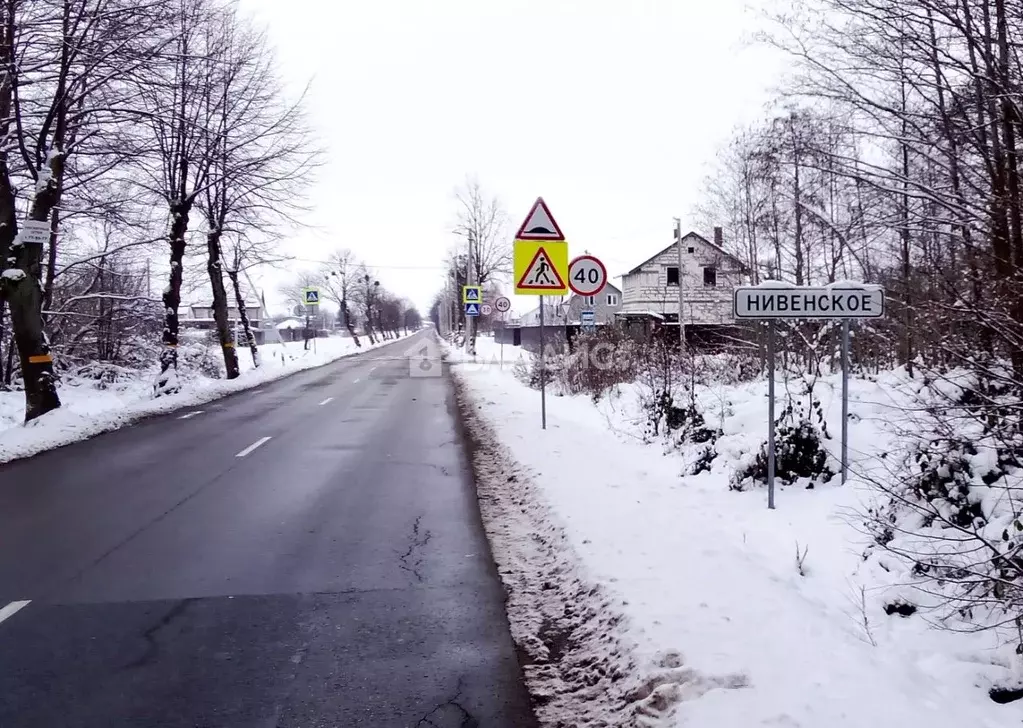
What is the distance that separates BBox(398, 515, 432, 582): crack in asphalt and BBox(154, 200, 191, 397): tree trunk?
16.4m

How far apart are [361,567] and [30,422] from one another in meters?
10.6

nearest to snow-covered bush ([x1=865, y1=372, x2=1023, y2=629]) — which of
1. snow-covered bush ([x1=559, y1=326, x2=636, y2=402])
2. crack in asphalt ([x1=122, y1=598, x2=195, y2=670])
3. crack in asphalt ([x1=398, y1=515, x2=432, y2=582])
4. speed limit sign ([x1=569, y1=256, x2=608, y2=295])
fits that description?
crack in asphalt ([x1=398, y1=515, x2=432, y2=582])

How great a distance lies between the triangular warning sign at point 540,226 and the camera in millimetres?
10547

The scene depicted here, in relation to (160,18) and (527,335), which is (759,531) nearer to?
(160,18)

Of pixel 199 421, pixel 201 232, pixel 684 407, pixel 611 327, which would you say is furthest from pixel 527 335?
pixel 684 407

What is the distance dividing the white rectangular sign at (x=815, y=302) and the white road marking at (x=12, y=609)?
18.0 feet

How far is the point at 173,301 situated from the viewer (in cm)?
2083

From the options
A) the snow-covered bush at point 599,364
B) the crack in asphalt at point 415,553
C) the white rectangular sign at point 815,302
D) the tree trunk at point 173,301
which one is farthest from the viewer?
the tree trunk at point 173,301

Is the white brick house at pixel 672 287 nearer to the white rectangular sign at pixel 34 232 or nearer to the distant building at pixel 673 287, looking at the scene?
the distant building at pixel 673 287

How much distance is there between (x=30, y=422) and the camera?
12.7 meters

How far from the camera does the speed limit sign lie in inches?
420

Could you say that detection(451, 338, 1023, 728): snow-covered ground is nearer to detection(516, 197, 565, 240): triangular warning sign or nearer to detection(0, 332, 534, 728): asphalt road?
detection(0, 332, 534, 728): asphalt road

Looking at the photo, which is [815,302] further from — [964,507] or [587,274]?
[587,274]

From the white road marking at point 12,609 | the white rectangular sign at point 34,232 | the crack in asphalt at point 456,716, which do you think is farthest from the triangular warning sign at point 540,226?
the white rectangular sign at point 34,232
